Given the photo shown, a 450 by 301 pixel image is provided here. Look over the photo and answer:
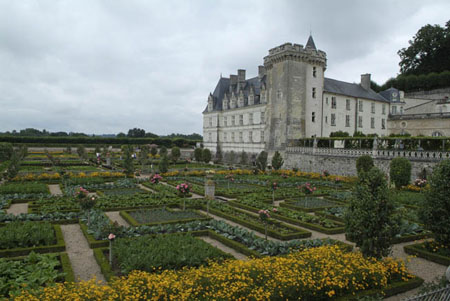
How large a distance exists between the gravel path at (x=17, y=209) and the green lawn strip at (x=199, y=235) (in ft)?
26.6

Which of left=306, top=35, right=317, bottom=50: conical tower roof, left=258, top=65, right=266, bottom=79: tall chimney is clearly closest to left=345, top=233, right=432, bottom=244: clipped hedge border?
left=306, top=35, right=317, bottom=50: conical tower roof

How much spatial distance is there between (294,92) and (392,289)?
33116 millimetres

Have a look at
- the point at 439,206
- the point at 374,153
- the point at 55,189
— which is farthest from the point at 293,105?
the point at 439,206

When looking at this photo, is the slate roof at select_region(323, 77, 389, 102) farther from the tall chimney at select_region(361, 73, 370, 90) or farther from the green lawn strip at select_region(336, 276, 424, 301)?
the green lawn strip at select_region(336, 276, 424, 301)

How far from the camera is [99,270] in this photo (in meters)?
9.45

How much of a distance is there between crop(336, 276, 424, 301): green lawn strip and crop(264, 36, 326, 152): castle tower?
31.2 metres

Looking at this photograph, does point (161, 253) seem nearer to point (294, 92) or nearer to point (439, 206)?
point (439, 206)

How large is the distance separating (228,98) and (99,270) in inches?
1782

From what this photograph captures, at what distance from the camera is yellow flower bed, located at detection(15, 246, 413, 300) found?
684 cm

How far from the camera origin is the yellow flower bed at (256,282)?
6840 millimetres

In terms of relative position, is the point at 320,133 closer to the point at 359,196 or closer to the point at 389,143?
the point at 389,143

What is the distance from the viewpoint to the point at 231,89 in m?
52.8

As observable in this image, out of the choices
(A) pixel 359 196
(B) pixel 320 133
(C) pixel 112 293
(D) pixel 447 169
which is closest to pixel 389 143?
(B) pixel 320 133

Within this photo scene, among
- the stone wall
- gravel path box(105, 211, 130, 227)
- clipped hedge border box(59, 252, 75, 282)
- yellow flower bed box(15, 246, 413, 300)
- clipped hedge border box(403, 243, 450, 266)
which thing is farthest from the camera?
the stone wall
